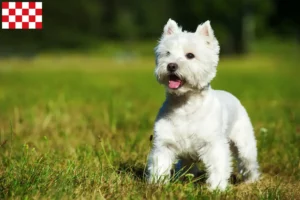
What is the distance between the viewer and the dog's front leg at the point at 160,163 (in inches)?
206

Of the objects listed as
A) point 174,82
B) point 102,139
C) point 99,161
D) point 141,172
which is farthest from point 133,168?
point 174,82

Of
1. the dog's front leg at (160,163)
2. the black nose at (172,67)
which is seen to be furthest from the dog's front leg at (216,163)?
the black nose at (172,67)

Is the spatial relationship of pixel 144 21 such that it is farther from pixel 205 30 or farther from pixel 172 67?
pixel 172 67

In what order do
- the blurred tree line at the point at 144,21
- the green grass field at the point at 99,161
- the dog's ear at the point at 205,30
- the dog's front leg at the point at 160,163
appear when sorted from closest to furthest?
1. the green grass field at the point at 99,161
2. the dog's front leg at the point at 160,163
3. the dog's ear at the point at 205,30
4. the blurred tree line at the point at 144,21

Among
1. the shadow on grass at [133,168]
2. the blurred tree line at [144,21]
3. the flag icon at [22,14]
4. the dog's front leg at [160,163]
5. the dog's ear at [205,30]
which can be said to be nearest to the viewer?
the dog's front leg at [160,163]

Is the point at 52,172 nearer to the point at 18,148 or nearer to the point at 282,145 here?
the point at 18,148

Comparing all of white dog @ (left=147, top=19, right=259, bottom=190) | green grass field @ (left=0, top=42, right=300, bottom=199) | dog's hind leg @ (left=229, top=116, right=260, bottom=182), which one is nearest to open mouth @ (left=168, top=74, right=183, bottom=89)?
white dog @ (left=147, top=19, right=259, bottom=190)

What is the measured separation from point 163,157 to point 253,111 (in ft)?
23.9

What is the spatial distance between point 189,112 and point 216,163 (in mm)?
500

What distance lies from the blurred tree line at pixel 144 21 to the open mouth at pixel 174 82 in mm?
55618

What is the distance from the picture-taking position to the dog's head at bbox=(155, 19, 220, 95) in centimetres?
510

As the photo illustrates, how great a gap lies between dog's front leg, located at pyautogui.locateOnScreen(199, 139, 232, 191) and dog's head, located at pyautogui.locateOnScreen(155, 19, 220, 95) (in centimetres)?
52

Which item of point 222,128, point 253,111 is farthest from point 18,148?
point 253,111

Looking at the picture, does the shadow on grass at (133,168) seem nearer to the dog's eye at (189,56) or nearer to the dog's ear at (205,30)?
the dog's eye at (189,56)
